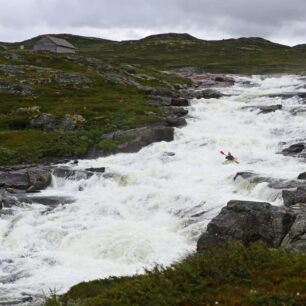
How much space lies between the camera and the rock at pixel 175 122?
5222cm

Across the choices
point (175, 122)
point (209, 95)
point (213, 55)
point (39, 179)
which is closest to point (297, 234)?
point (39, 179)

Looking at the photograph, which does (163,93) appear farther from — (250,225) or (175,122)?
(250,225)

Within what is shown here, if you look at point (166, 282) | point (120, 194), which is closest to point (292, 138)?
point (120, 194)

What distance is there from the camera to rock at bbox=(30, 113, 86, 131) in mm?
50750

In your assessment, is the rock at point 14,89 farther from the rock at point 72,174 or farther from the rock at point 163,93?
the rock at point 72,174

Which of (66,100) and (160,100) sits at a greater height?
(66,100)

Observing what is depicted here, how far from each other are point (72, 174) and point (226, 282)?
26744 mm

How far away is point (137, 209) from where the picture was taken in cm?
3022

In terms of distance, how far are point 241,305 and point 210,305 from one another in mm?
602

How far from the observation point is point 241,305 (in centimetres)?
1034

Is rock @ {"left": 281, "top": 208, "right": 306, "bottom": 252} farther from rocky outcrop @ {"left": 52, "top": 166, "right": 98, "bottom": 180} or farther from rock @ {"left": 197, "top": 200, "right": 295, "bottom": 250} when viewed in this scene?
rocky outcrop @ {"left": 52, "top": 166, "right": 98, "bottom": 180}

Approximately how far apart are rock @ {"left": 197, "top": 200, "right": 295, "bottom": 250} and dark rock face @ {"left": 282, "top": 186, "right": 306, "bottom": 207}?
2.70 m

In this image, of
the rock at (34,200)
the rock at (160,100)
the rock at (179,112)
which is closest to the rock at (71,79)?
the rock at (160,100)

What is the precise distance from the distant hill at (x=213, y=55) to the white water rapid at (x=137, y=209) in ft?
223
